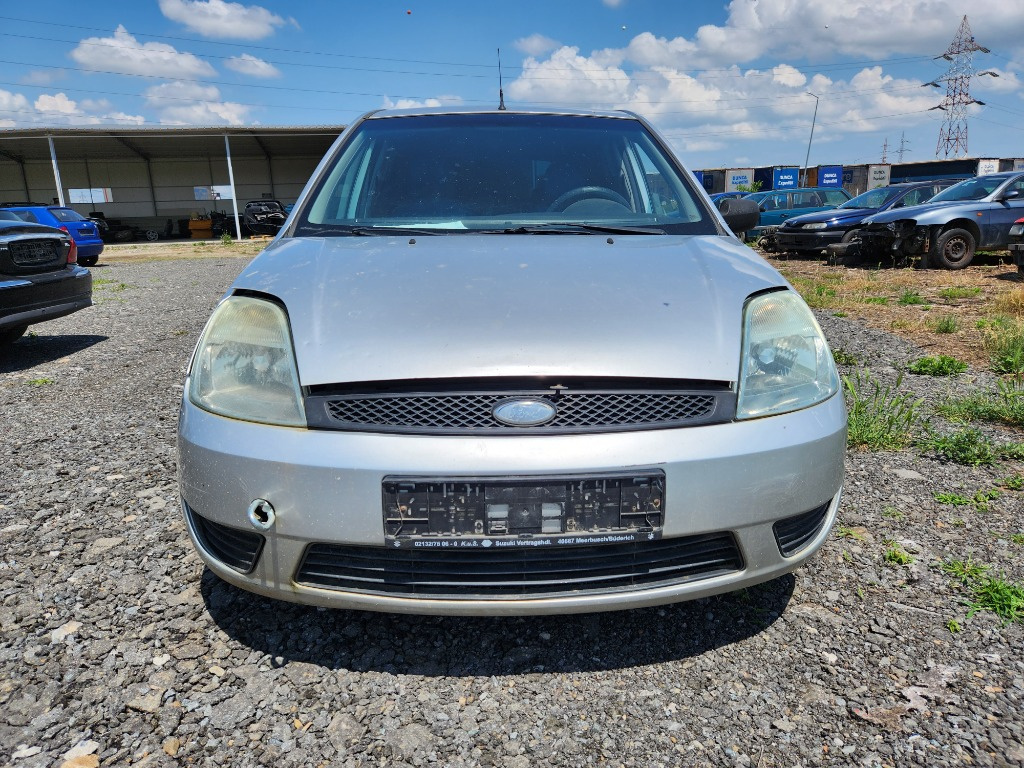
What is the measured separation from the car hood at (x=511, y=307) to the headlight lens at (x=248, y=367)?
5cm

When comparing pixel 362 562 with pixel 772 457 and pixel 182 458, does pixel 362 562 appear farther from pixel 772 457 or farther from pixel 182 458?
pixel 772 457

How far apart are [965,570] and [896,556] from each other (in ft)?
0.62

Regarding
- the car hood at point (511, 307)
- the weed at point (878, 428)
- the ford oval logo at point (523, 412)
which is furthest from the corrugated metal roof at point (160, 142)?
the ford oval logo at point (523, 412)

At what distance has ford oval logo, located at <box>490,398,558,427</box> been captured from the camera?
156 centimetres

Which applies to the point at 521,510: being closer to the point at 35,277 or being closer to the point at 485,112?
the point at 485,112

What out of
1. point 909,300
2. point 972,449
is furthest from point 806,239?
point 972,449

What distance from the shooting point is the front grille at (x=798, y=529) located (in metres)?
1.72

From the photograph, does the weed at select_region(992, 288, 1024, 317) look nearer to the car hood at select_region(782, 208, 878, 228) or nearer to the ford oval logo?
the car hood at select_region(782, 208, 878, 228)

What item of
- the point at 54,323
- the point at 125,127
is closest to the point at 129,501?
the point at 54,323

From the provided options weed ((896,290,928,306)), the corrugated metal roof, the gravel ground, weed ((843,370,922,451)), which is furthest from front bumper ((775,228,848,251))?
the corrugated metal roof

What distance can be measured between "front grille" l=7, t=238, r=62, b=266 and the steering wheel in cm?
502

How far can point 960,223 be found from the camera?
10531 millimetres

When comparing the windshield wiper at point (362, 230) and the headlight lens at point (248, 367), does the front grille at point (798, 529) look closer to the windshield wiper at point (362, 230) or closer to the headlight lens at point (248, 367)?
the headlight lens at point (248, 367)

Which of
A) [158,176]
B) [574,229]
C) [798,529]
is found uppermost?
[158,176]
